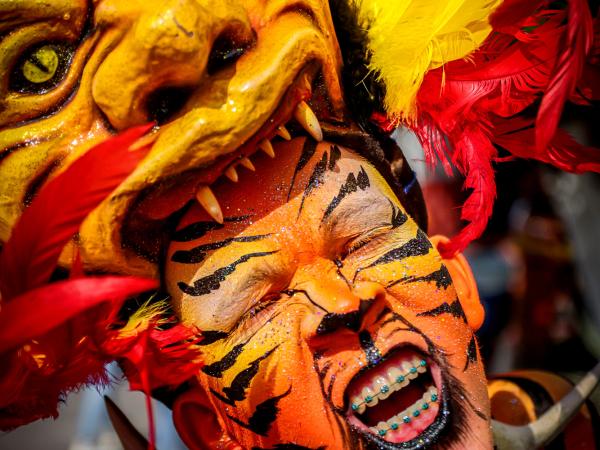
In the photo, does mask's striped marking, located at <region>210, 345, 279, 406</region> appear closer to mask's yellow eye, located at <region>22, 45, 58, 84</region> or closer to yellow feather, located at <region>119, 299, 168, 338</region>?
yellow feather, located at <region>119, 299, 168, 338</region>

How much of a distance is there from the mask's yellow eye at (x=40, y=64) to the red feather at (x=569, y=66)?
0.89 meters

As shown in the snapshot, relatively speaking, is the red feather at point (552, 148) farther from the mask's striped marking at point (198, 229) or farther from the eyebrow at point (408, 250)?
the mask's striped marking at point (198, 229)

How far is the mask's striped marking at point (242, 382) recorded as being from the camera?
1188mm

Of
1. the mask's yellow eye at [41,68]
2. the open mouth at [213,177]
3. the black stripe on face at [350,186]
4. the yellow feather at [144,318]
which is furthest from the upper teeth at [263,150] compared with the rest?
the mask's yellow eye at [41,68]

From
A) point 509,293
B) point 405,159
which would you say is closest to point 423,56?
point 405,159

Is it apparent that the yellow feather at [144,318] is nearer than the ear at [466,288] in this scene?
Yes

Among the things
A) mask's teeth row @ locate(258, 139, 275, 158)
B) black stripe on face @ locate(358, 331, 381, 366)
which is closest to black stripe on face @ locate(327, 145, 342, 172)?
mask's teeth row @ locate(258, 139, 275, 158)

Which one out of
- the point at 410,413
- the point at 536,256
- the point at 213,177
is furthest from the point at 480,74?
the point at 536,256

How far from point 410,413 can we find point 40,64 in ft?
3.08

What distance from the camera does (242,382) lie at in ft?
3.92

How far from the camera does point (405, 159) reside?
1560mm

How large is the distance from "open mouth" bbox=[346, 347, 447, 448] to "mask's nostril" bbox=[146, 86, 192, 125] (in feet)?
1.95

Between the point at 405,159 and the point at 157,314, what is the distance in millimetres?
708

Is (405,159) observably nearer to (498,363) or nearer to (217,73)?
(217,73)
